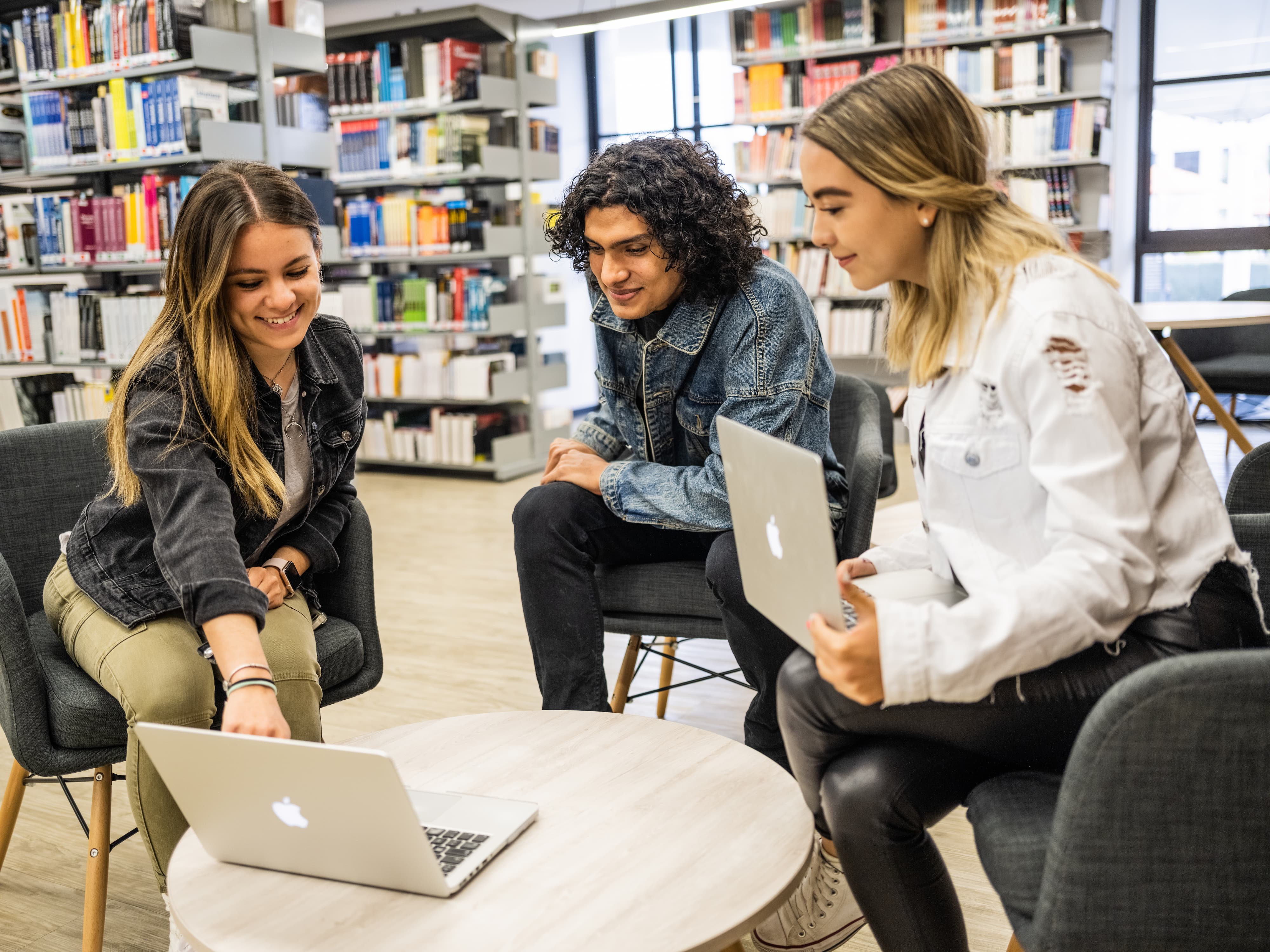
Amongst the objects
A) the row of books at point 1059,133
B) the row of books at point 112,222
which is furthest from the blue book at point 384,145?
the row of books at point 1059,133

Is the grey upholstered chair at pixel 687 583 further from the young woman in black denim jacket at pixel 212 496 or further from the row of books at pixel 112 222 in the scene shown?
Result: the row of books at pixel 112 222

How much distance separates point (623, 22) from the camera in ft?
19.1

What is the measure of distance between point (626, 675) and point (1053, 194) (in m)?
3.98

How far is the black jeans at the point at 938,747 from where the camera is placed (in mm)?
1101

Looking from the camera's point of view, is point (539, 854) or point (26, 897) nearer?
point (539, 854)

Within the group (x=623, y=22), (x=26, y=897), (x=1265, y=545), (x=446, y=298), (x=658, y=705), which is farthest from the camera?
(x=623, y=22)

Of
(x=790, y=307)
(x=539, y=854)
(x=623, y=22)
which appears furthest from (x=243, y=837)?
(x=623, y=22)

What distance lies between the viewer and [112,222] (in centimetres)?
459

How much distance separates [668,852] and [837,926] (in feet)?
1.36

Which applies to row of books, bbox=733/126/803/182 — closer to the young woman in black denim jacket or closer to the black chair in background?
the black chair in background

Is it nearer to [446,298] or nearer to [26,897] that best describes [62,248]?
[446,298]

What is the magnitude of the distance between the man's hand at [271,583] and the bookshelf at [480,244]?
11.8 ft

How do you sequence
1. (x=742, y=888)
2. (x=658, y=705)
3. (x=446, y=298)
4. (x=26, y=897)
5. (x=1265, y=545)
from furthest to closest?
1. (x=446, y=298)
2. (x=658, y=705)
3. (x=26, y=897)
4. (x=1265, y=545)
5. (x=742, y=888)

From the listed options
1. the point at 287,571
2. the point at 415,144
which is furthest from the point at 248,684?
the point at 415,144
